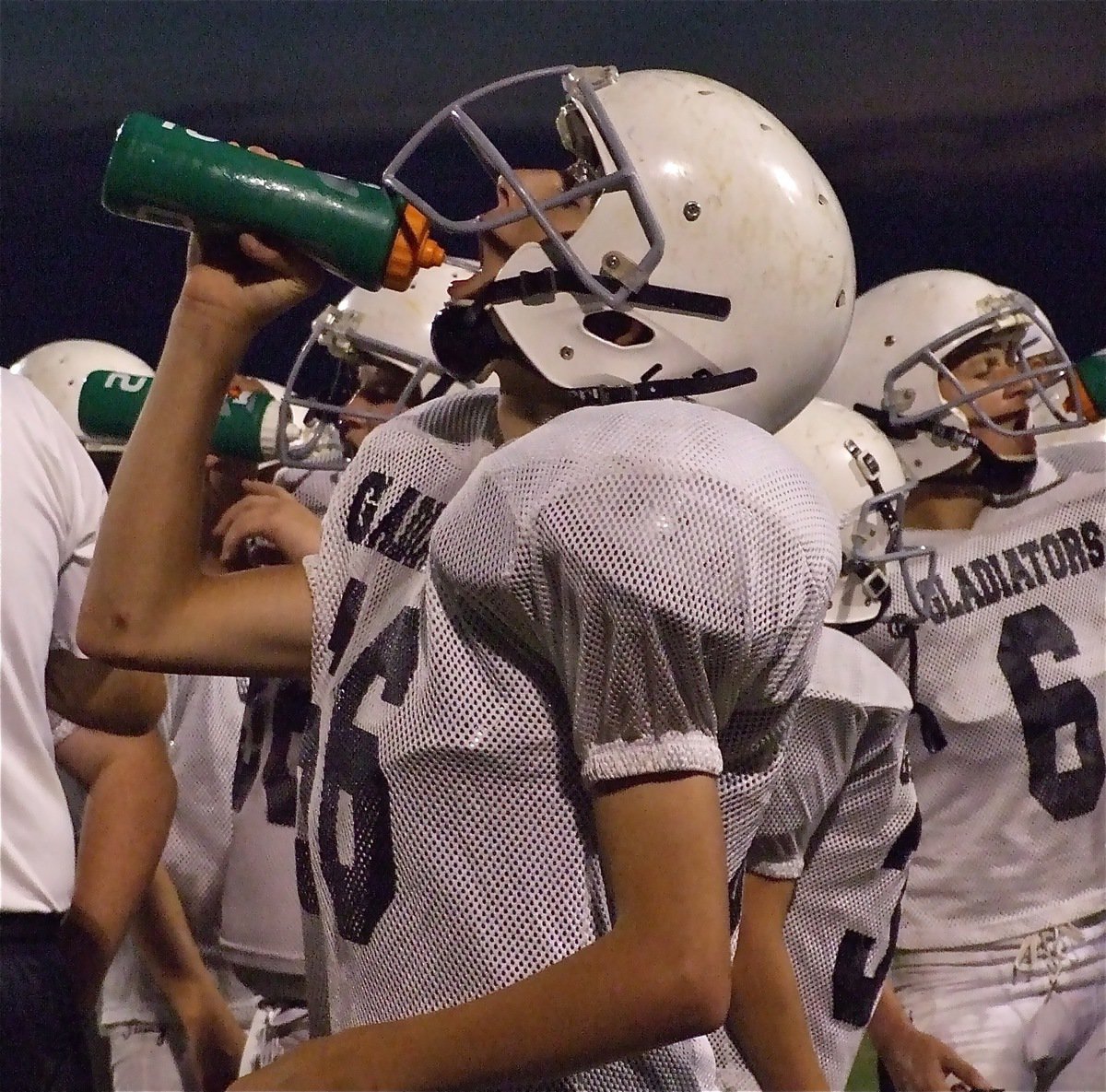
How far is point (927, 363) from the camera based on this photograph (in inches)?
99.7

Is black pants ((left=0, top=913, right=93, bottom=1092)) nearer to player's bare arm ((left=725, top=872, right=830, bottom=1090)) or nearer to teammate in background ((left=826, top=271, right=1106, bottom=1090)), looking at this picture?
player's bare arm ((left=725, top=872, right=830, bottom=1090))

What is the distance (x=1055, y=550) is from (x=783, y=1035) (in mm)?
1241

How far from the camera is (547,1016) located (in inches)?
31.2

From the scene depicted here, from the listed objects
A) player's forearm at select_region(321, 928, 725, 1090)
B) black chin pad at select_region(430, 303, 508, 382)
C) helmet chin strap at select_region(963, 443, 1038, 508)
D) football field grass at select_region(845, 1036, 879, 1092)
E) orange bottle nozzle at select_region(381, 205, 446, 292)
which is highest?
orange bottle nozzle at select_region(381, 205, 446, 292)

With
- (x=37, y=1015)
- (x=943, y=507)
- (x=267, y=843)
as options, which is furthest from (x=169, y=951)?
(x=943, y=507)

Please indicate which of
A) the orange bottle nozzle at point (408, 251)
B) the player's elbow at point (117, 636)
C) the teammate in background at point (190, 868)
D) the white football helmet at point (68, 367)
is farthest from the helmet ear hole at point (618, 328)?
the white football helmet at point (68, 367)

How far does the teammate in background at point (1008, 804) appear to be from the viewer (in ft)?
7.16

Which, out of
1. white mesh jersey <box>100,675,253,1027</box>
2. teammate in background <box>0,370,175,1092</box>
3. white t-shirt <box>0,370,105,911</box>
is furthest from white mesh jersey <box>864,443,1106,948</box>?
white t-shirt <box>0,370,105,911</box>

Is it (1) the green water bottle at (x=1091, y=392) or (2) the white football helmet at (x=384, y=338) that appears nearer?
(2) the white football helmet at (x=384, y=338)

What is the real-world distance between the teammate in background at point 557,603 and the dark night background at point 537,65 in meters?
2.93

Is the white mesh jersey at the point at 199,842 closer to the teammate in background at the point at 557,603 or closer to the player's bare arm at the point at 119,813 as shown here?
the player's bare arm at the point at 119,813

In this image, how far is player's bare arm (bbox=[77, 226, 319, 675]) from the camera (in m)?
1.00

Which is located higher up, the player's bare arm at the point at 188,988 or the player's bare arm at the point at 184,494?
the player's bare arm at the point at 184,494

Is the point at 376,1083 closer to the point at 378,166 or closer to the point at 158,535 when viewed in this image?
the point at 158,535
